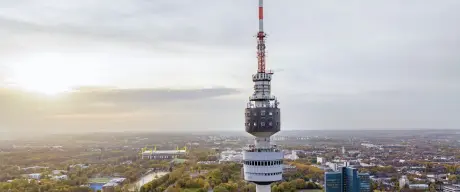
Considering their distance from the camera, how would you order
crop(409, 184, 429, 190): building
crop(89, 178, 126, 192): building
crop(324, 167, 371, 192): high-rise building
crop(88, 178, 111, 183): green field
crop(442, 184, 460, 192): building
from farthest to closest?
crop(88, 178, 111, 183): green field
crop(409, 184, 429, 190): building
crop(89, 178, 126, 192): building
crop(442, 184, 460, 192): building
crop(324, 167, 371, 192): high-rise building

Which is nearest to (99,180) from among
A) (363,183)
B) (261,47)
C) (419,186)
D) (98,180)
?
(98,180)

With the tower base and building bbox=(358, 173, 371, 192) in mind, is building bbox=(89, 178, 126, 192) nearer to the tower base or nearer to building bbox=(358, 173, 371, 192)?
the tower base

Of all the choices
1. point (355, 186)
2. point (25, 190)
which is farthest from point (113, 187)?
point (355, 186)

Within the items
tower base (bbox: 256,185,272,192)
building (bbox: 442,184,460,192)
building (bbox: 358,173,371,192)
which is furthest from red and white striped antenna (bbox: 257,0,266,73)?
building (bbox: 442,184,460,192)

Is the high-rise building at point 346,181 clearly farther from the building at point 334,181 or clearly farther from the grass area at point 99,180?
the grass area at point 99,180

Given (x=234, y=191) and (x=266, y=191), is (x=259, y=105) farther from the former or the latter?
(x=234, y=191)

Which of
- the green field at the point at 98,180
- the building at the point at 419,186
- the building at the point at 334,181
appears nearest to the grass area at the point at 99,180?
the green field at the point at 98,180
